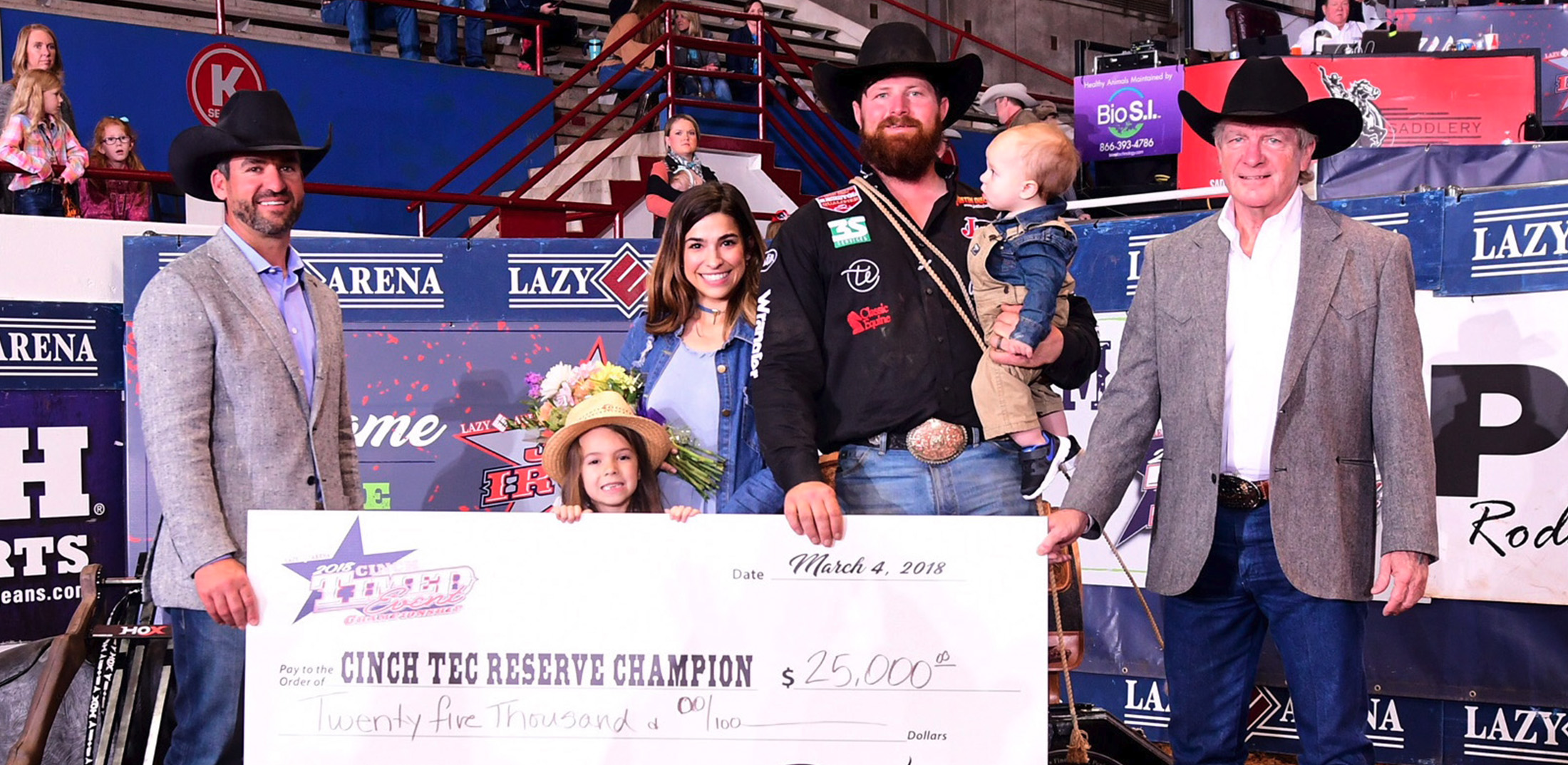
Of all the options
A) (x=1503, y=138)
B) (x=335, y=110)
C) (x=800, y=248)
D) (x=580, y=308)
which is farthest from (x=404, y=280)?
(x=1503, y=138)

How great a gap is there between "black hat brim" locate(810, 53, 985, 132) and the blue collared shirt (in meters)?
1.43

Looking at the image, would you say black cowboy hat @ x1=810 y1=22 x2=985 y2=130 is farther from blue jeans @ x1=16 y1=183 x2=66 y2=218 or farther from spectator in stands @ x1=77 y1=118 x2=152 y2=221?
spectator in stands @ x1=77 y1=118 x2=152 y2=221

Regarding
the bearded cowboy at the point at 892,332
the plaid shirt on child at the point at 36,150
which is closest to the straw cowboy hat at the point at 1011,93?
the plaid shirt on child at the point at 36,150

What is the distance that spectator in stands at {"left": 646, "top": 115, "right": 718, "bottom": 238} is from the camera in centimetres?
855

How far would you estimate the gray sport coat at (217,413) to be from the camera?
3162 mm

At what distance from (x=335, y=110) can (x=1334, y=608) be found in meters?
9.36

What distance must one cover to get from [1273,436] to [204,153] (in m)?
2.70

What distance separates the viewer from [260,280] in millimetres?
3391

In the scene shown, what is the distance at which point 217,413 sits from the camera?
10.8 feet

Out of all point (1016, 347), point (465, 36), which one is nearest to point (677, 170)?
point (465, 36)

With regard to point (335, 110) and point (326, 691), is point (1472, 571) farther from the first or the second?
point (335, 110)

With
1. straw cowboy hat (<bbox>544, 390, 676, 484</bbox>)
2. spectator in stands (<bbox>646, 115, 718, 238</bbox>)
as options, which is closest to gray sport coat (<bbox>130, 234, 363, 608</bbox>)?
straw cowboy hat (<bbox>544, 390, 676, 484</bbox>)

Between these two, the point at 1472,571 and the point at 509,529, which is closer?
the point at 509,529
